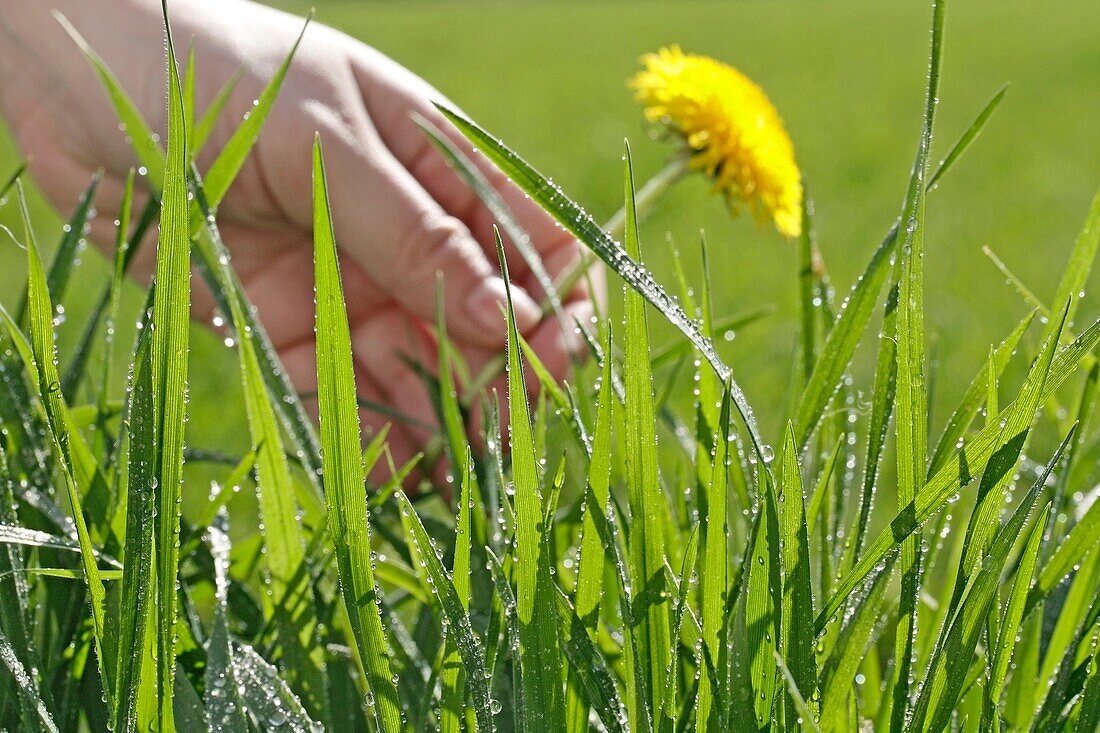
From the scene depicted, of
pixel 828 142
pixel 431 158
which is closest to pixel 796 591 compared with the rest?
pixel 431 158

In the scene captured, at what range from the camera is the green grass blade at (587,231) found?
12.7 inches

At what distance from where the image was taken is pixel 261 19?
735 millimetres

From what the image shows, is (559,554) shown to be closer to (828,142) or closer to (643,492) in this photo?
(643,492)

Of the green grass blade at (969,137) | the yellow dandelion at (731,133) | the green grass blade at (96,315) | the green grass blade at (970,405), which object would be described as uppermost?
the yellow dandelion at (731,133)

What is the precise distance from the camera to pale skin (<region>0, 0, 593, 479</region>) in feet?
2.34

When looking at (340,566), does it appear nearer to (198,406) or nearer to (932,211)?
(198,406)

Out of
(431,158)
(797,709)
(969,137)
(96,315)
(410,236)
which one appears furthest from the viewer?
(431,158)

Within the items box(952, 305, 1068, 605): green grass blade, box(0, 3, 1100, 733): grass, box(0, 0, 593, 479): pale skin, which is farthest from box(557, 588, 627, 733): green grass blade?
box(0, 0, 593, 479): pale skin

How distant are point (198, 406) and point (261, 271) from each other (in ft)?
2.88

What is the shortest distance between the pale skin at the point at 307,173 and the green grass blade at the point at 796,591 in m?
0.36

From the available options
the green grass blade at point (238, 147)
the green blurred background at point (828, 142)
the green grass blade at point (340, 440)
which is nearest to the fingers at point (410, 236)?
the green blurred background at point (828, 142)

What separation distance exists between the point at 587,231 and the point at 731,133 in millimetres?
425

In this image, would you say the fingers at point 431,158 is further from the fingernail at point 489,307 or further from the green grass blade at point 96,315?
the green grass blade at point 96,315

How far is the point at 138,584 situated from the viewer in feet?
0.97
